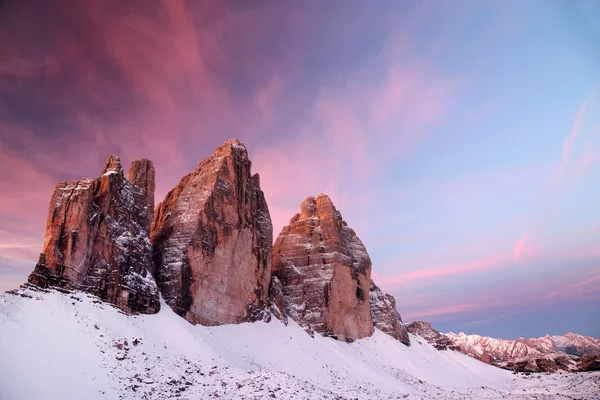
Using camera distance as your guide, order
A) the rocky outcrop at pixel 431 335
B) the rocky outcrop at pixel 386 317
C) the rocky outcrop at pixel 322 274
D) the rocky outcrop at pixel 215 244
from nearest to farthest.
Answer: the rocky outcrop at pixel 215 244, the rocky outcrop at pixel 322 274, the rocky outcrop at pixel 386 317, the rocky outcrop at pixel 431 335

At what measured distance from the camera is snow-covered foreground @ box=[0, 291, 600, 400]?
1909 centimetres

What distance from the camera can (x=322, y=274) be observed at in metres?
60.3

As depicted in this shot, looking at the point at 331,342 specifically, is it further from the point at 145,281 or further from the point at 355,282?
the point at 145,281

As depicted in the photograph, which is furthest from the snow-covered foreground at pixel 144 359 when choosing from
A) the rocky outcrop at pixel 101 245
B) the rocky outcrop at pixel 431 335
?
the rocky outcrop at pixel 431 335

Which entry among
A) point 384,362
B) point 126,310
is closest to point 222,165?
point 126,310

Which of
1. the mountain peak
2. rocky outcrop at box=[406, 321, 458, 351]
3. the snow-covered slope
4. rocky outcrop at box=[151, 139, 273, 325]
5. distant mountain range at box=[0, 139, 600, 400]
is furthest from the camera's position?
the snow-covered slope

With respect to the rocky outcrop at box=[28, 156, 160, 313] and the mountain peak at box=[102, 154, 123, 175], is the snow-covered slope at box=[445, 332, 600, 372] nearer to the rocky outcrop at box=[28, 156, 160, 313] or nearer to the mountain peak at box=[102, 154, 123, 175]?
the rocky outcrop at box=[28, 156, 160, 313]

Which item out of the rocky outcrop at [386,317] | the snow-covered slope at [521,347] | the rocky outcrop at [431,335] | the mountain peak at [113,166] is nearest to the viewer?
the mountain peak at [113,166]

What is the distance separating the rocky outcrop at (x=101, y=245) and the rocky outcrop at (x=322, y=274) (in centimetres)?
2747

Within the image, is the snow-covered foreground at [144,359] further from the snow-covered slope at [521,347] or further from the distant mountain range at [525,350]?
the snow-covered slope at [521,347]

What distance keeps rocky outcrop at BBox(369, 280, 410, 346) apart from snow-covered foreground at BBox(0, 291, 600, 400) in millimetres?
26453

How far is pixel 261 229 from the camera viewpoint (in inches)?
2068

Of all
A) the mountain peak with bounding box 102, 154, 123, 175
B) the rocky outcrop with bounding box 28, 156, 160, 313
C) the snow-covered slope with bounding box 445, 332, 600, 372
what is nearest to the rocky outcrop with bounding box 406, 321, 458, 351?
the snow-covered slope with bounding box 445, 332, 600, 372

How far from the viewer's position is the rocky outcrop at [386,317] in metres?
70.8
